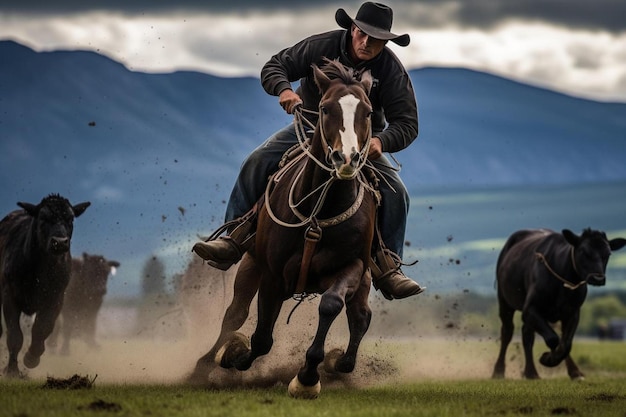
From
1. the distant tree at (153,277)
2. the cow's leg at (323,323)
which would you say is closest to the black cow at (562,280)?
the distant tree at (153,277)

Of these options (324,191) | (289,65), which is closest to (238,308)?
(324,191)

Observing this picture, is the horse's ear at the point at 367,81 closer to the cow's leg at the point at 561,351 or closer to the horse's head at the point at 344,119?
the horse's head at the point at 344,119

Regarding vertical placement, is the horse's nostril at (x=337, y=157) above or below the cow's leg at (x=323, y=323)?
above

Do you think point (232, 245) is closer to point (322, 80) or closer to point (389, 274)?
point (389, 274)

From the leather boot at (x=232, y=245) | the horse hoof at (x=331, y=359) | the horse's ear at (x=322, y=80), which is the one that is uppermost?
the horse's ear at (x=322, y=80)

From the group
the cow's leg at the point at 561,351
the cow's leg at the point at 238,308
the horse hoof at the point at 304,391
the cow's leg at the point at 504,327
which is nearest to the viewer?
the horse hoof at the point at 304,391

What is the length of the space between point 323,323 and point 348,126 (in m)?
1.70

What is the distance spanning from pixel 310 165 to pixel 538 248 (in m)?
9.77

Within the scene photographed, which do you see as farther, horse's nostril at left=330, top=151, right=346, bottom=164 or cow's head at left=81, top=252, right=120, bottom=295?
cow's head at left=81, top=252, right=120, bottom=295

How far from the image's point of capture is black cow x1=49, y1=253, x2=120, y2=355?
2423cm

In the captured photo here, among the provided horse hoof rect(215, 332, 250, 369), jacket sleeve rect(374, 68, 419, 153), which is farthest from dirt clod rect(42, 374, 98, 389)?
jacket sleeve rect(374, 68, 419, 153)

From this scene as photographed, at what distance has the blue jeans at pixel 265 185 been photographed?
37.2ft

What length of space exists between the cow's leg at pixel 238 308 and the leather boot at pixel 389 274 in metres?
1.20

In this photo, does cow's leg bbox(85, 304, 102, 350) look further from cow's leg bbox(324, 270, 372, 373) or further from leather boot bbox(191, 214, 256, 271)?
cow's leg bbox(324, 270, 372, 373)
